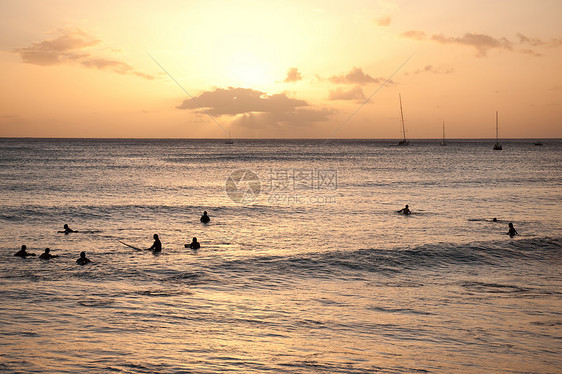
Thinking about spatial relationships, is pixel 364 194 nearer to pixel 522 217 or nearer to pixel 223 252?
pixel 522 217

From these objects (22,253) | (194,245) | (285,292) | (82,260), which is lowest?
(285,292)

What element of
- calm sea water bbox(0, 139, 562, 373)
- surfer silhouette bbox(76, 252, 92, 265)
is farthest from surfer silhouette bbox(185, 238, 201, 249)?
surfer silhouette bbox(76, 252, 92, 265)

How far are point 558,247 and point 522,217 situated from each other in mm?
12463

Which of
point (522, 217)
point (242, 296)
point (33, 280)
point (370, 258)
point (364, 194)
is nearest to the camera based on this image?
point (242, 296)

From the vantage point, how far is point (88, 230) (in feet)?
117

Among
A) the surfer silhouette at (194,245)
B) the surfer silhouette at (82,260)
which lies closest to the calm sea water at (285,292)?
the surfer silhouette at (82,260)

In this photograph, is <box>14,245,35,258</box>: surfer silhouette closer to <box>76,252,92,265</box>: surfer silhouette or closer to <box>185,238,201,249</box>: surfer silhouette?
A: <box>76,252,92,265</box>: surfer silhouette

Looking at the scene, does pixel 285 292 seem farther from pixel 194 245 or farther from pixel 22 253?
pixel 22 253

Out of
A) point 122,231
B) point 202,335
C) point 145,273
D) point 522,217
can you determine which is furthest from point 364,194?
point 202,335

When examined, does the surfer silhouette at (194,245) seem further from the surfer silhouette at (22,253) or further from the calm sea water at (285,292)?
the surfer silhouette at (22,253)

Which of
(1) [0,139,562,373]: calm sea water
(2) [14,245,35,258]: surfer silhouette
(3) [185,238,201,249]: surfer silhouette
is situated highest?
(2) [14,245,35,258]: surfer silhouette

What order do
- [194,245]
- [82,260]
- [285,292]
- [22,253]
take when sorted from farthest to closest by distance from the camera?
[194,245], [22,253], [82,260], [285,292]

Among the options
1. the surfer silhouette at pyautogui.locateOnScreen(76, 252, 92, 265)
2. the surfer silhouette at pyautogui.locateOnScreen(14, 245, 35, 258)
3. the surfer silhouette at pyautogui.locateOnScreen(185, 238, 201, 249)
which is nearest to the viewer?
the surfer silhouette at pyautogui.locateOnScreen(76, 252, 92, 265)

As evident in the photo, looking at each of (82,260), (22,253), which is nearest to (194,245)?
(82,260)
